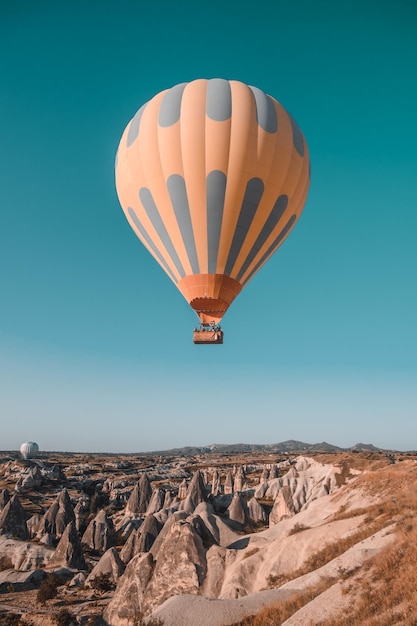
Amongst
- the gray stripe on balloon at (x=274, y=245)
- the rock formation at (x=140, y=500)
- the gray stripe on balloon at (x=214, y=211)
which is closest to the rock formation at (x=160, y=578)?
the gray stripe on balloon at (x=214, y=211)

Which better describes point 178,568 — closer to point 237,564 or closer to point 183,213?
point 237,564

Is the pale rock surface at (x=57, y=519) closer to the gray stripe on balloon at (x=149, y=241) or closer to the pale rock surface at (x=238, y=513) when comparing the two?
the pale rock surface at (x=238, y=513)

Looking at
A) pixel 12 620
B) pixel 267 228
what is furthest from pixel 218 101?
pixel 12 620

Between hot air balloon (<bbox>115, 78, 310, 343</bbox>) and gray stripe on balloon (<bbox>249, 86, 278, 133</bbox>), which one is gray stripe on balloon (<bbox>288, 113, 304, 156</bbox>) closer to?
hot air balloon (<bbox>115, 78, 310, 343</bbox>)

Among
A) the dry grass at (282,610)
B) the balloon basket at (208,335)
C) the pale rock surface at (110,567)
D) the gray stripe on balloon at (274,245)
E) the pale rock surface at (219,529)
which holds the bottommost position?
the pale rock surface at (110,567)

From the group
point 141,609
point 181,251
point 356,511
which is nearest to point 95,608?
point 141,609
